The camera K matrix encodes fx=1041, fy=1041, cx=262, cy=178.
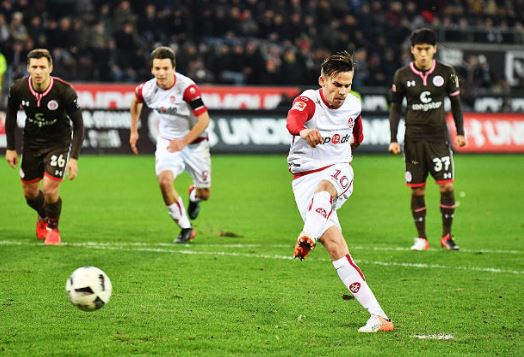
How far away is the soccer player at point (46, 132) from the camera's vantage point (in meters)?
11.5

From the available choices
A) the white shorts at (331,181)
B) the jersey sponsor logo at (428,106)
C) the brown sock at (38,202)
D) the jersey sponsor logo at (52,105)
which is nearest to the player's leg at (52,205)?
the brown sock at (38,202)

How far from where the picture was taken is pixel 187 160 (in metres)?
12.8

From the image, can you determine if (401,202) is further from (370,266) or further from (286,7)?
(286,7)

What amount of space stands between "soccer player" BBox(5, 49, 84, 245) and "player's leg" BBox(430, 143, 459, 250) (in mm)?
4052

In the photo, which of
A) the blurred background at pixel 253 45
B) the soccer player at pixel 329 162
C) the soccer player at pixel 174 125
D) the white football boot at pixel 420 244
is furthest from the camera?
the blurred background at pixel 253 45

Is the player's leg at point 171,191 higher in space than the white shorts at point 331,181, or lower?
lower

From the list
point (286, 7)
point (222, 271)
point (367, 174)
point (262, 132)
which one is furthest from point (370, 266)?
point (286, 7)

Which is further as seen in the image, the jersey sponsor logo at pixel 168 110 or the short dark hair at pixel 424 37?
the jersey sponsor logo at pixel 168 110

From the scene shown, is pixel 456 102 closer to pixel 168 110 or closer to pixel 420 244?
pixel 420 244

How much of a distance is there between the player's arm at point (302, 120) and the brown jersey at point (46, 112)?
4.53 metres

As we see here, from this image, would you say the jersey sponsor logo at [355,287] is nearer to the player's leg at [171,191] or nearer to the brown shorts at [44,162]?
the player's leg at [171,191]

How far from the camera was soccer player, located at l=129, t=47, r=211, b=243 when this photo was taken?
475 inches

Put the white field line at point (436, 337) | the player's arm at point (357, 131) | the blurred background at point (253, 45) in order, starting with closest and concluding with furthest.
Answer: the white field line at point (436, 337) < the player's arm at point (357, 131) < the blurred background at point (253, 45)

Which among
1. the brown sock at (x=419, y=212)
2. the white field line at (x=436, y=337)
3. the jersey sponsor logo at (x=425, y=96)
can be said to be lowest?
the brown sock at (x=419, y=212)
